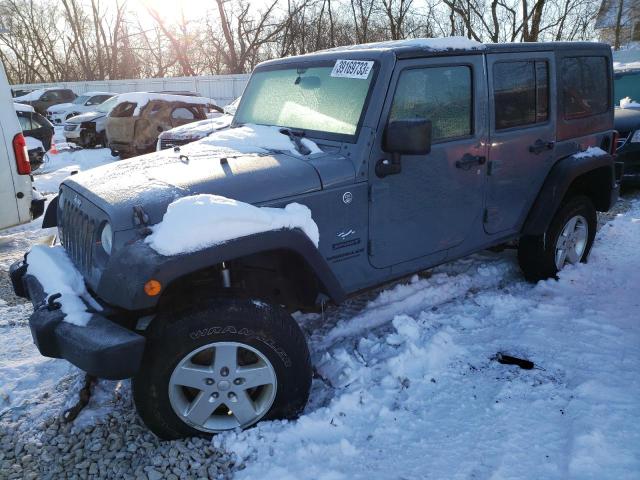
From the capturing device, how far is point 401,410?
2.87 meters

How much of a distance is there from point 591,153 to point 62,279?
4079mm

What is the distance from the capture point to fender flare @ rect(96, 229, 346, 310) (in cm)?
234

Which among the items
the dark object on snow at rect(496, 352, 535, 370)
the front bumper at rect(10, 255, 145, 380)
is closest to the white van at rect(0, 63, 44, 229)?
the front bumper at rect(10, 255, 145, 380)

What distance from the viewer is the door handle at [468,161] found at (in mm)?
3533

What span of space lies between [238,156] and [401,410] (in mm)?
1693

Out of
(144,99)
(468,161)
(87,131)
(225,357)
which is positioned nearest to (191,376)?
(225,357)

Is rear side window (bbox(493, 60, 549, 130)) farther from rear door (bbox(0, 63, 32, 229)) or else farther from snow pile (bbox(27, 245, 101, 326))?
rear door (bbox(0, 63, 32, 229))

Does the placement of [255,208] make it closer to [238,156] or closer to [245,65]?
[238,156]

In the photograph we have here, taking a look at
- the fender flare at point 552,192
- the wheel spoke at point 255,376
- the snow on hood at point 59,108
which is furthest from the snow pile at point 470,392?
the snow on hood at point 59,108

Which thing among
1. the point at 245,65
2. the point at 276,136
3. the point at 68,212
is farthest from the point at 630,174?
the point at 245,65

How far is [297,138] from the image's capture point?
331 centimetres

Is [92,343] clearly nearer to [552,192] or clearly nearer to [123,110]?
[552,192]

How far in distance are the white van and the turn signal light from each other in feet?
13.2

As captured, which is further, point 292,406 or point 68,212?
point 68,212
